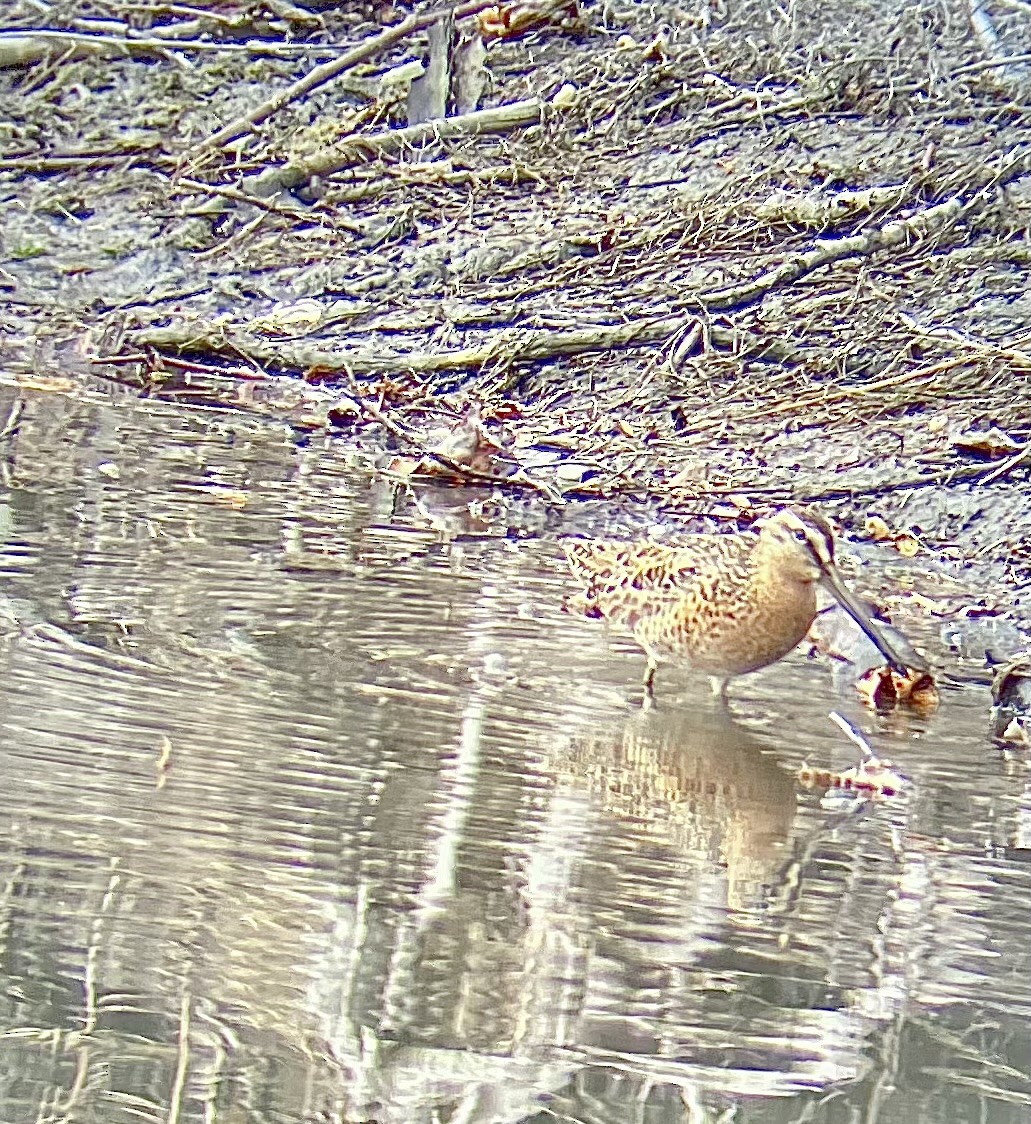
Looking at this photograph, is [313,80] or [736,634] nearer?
[736,634]

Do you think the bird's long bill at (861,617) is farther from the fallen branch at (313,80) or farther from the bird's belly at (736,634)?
the fallen branch at (313,80)

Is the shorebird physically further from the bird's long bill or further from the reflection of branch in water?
the reflection of branch in water

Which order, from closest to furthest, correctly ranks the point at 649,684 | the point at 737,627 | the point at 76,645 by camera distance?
the point at 76,645
the point at 737,627
the point at 649,684

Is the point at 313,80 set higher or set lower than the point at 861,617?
higher

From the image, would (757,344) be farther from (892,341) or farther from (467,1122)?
(467,1122)

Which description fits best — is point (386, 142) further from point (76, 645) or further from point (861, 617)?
point (76, 645)

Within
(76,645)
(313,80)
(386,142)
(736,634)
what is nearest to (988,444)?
(736,634)
